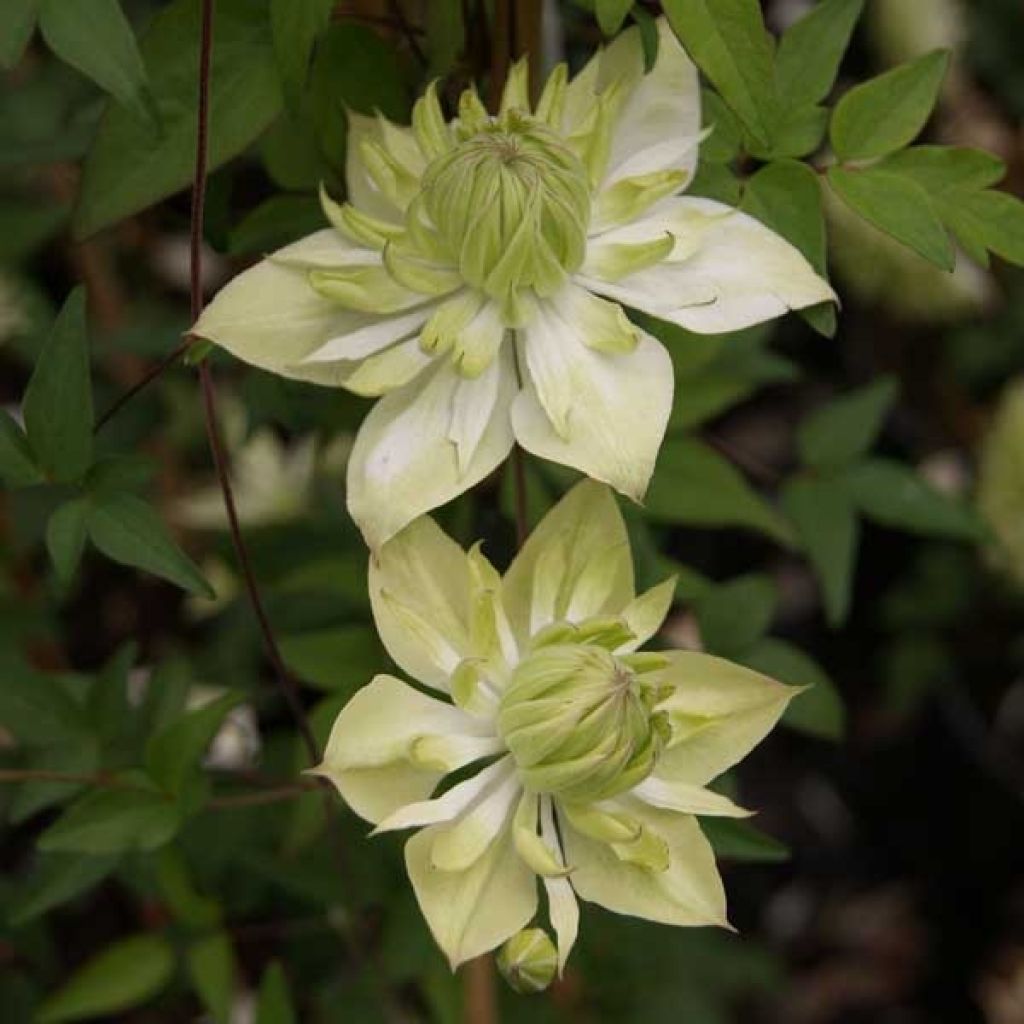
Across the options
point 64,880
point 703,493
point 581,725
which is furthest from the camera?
point 703,493

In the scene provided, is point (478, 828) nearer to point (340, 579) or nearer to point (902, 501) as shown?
point (340, 579)

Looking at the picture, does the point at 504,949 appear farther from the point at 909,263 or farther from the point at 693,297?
the point at 909,263

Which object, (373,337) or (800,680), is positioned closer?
(373,337)

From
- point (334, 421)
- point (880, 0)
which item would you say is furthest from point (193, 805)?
point (880, 0)

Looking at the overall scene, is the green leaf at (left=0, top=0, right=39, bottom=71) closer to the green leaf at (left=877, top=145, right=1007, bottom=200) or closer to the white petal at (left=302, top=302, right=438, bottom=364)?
the white petal at (left=302, top=302, right=438, bottom=364)

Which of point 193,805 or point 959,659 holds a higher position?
point 193,805

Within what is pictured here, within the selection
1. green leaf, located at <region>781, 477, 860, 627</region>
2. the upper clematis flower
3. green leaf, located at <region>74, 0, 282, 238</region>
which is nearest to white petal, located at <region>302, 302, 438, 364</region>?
the upper clematis flower

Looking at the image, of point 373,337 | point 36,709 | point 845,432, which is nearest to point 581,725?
point 373,337
